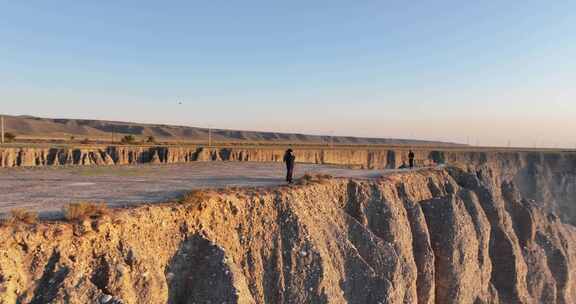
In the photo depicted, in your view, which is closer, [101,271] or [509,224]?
[101,271]

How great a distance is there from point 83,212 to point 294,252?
622cm

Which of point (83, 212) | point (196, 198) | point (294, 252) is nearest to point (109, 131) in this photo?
point (196, 198)

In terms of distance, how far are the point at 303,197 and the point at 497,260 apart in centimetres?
1530

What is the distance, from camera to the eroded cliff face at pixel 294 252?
7516mm

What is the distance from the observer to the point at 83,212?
28.1 feet

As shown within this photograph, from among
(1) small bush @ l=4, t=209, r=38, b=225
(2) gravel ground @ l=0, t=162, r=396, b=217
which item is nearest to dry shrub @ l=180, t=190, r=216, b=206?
(2) gravel ground @ l=0, t=162, r=396, b=217

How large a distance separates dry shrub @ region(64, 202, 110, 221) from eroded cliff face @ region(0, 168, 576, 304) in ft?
1.08

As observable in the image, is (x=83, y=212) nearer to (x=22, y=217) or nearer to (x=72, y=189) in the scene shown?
(x=22, y=217)

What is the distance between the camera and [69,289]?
7.03 meters

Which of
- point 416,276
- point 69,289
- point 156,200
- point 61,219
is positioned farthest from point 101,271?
point 416,276

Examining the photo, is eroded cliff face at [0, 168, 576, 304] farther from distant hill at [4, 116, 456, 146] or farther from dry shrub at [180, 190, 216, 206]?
distant hill at [4, 116, 456, 146]

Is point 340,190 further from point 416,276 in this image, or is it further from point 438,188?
point 438,188

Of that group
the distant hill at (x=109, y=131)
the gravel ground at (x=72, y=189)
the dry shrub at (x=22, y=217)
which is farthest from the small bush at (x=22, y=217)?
the distant hill at (x=109, y=131)

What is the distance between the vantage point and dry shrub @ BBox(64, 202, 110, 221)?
8.34 m
